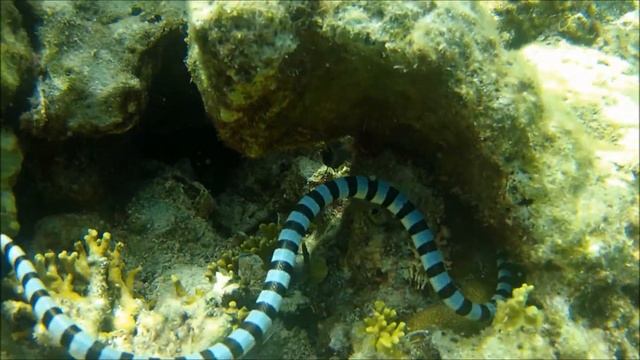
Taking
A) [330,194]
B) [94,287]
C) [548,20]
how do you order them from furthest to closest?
1. [548,20]
2. [330,194]
3. [94,287]

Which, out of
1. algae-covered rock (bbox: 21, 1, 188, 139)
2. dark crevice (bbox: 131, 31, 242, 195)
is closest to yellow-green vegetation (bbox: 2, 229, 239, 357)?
algae-covered rock (bbox: 21, 1, 188, 139)

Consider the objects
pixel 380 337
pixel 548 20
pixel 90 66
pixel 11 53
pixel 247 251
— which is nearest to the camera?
pixel 380 337

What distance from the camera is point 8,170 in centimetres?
348

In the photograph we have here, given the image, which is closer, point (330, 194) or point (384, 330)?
point (384, 330)

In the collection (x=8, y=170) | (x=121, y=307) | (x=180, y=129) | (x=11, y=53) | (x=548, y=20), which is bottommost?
(x=121, y=307)

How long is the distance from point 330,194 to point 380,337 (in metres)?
1.44

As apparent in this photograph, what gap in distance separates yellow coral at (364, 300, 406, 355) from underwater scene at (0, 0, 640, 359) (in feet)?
0.09

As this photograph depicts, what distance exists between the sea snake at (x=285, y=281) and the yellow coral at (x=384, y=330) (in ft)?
2.08

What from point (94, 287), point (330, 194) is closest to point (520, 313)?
point (330, 194)

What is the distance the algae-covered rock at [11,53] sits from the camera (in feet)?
11.2

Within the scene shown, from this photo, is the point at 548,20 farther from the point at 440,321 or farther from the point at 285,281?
the point at 285,281

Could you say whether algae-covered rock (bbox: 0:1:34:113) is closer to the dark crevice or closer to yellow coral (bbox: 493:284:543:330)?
the dark crevice

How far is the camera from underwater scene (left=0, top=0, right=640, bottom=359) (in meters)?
3.14

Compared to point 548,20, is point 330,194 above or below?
below
